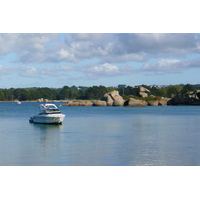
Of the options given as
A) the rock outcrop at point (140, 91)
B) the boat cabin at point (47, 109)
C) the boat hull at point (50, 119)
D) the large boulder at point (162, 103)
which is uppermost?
the rock outcrop at point (140, 91)

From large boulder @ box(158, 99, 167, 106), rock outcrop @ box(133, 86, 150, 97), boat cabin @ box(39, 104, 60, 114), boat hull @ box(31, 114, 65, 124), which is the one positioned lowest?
large boulder @ box(158, 99, 167, 106)

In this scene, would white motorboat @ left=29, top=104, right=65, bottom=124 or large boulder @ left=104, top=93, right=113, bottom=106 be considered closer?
white motorboat @ left=29, top=104, right=65, bottom=124

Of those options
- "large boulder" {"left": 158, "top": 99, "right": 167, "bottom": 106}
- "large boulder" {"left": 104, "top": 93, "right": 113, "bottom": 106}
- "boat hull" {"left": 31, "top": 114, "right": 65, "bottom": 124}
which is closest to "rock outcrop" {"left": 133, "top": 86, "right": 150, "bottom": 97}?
"large boulder" {"left": 158, "top": 99, "right": 167, "bottom": 106}

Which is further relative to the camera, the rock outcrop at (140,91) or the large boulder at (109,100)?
the rock outcrop at (140,91)

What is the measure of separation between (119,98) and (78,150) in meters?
82.2

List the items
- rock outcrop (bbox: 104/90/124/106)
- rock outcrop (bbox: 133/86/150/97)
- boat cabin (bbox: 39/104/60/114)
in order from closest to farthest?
boat cabin (bbox: 39/104/60/114), rock outcrop (bbox: 104/90/124/106), rock outcrop (bbox: 133/86/150/97)

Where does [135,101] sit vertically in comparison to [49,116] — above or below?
below

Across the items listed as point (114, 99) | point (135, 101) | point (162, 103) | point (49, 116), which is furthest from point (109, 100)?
point (49, 116)

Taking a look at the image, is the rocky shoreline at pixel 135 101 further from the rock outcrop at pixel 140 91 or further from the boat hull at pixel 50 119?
the boat hull at pixel 50 119

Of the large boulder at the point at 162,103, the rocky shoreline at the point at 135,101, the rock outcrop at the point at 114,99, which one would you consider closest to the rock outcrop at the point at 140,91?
the rocky shoreline at the point at 135,101

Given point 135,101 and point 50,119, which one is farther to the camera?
point 135,101

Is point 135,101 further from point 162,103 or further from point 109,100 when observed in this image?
point 162,103

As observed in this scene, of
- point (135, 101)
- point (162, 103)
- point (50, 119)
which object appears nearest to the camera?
point (50, 119)

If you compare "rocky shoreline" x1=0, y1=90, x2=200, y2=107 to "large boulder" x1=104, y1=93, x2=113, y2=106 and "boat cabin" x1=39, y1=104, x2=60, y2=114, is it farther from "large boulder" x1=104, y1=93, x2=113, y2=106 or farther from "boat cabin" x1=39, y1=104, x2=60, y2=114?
"boat cabin" x1=39, y1=104, x2=60, y2=114
